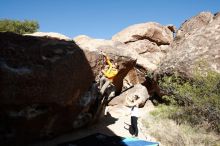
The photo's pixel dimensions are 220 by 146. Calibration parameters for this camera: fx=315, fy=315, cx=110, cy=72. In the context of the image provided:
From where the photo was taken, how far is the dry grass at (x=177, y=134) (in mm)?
10023

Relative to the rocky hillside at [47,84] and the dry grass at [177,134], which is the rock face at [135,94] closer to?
the rocky hillside at [47,84]

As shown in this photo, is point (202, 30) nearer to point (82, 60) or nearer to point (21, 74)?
point (82, 60)

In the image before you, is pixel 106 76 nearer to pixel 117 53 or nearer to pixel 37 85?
pixel 117 53

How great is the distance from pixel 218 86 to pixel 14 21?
2565cm

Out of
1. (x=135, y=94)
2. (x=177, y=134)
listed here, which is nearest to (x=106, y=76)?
(x=177, y=134)

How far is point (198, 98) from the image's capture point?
11695 mm

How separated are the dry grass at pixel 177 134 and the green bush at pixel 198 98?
0.58 metres

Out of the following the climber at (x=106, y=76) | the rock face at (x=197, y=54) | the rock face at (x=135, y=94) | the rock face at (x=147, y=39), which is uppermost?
the rock face at (x=147, y=39)

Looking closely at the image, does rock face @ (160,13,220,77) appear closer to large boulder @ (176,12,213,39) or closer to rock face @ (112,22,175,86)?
large boulder @ (176,12,213,39)

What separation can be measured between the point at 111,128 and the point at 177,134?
238 cm

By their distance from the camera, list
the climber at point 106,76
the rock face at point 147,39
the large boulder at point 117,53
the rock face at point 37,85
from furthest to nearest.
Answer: the rock face at point 147,39 < the large boulder at point 117,53 < the climber at point 106,76 < the rock face at point 37,85

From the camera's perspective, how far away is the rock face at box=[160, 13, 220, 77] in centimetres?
1314

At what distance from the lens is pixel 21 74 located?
27.2ft

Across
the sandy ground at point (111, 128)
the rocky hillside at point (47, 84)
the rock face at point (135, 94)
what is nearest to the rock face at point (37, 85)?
the rocky hillside at point (47, 84)
